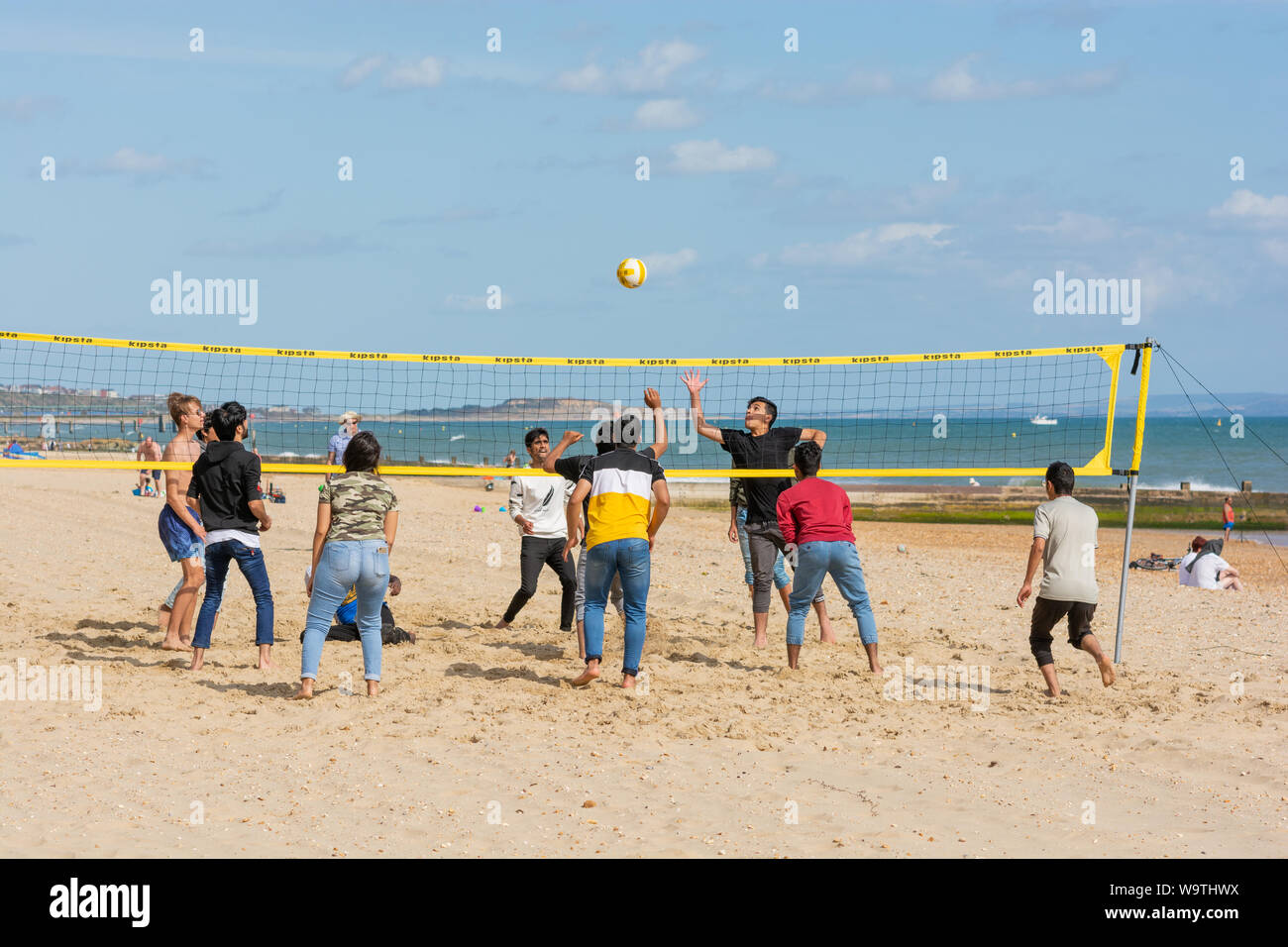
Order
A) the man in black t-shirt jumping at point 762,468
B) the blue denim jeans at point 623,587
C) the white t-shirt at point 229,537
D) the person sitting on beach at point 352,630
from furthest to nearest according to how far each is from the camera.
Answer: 1. the person sitting on beach at point 352,630
2. the man in black t-shirt jumping at point 762,468
3. the white t-shirt at point 229,537
4. the blue denim jeans at point 623,587

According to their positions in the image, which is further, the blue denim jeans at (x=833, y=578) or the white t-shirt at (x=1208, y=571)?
the white t-shirt at (x=1208, y=571)

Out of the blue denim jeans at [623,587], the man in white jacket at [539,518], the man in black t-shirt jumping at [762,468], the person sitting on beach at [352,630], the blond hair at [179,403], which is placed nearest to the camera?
the blue denim jeans at [623,587]

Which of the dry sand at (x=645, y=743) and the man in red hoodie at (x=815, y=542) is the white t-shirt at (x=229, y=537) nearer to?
the dry sand at (x=645, y=743)

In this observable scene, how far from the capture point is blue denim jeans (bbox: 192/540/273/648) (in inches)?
258

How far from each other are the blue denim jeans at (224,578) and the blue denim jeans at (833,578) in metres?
3.10

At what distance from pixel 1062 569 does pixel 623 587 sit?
244 cm

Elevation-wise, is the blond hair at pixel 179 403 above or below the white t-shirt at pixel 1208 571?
above

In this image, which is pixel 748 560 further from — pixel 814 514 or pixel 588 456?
pixel 588 456

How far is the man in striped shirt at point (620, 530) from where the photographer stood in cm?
638

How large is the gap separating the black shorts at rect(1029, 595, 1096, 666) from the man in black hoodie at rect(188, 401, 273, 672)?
4.37 metres

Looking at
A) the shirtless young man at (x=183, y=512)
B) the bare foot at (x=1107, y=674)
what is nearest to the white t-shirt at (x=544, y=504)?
the shirtless young man at (x=183, y=512)

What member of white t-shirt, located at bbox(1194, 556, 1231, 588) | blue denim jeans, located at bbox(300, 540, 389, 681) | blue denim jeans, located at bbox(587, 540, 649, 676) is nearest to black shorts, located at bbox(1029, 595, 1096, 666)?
blue denim jeans, located at bbox(587, 540, 649, 676)
